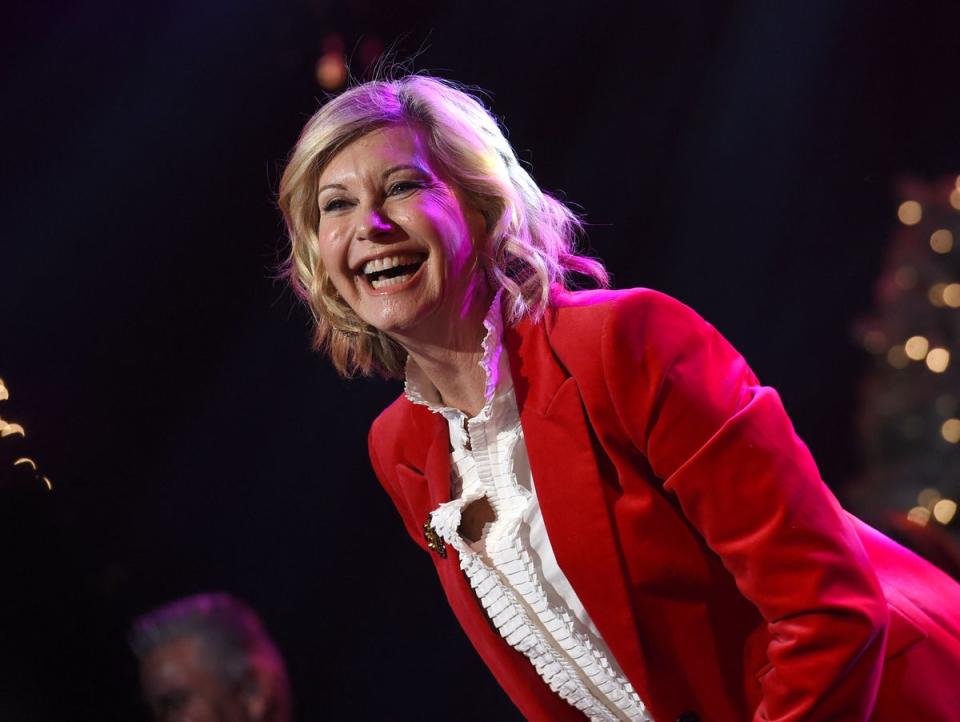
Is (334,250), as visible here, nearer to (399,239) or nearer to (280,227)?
(399,239)

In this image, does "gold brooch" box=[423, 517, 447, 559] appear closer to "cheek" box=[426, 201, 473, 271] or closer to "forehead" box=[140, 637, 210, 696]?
"cheek" box=[426, 201, 473, 271]

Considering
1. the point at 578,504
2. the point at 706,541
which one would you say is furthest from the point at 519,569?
the point at 706,541

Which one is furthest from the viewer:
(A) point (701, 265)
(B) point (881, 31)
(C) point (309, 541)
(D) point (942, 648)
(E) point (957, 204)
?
(E) point (957, 204)

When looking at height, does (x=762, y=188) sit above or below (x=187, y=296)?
above

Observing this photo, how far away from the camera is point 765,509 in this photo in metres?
1.46

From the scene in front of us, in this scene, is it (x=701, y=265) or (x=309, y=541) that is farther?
(x=701, y=265)

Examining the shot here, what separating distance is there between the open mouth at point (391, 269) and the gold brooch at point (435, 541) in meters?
0.51

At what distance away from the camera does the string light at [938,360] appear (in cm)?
528

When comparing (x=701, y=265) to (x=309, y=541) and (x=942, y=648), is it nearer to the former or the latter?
(x=309, y=541)

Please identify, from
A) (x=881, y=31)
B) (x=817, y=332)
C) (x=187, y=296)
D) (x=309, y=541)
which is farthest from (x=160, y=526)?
(x=881, y=31)

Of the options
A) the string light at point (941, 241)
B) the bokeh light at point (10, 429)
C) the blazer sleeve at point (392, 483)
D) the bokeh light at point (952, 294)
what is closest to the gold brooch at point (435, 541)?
the blazer sleeve at point (392, 483)

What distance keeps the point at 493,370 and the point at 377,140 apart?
1.68 feet

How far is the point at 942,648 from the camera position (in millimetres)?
1641

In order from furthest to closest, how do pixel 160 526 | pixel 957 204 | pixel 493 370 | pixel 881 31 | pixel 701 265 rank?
pixel 957 204 < pixel 881 31 < pixel 701 265 < pixel 160 526 < pixel 493 370
